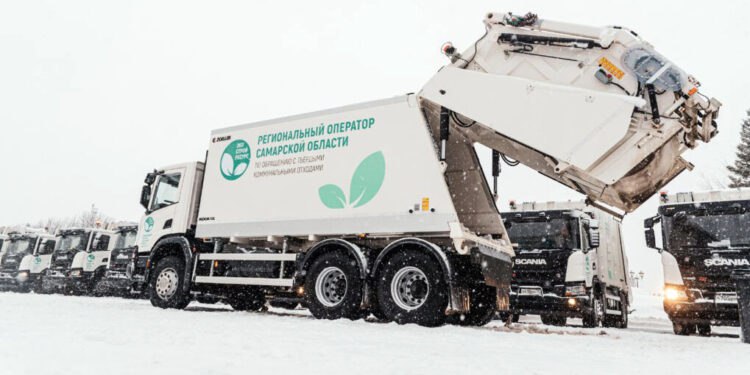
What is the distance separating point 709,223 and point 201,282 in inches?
347

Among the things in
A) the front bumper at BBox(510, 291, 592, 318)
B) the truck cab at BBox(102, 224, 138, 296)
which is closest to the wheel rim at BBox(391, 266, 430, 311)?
the front bumper at BBox(510, 291, 592, 318)

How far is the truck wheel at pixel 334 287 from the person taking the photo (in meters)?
7.41

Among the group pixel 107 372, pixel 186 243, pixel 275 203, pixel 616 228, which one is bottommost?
pixel 107 372

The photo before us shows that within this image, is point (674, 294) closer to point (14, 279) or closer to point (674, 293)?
point (674, 293)

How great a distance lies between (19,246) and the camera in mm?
20047

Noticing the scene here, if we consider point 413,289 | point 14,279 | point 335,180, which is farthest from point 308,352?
point 14,279

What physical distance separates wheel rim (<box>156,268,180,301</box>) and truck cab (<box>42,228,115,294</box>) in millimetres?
7840

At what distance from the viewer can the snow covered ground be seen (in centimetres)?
338

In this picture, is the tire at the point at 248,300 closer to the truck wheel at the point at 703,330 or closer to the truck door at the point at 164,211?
the truck door at the point at 164,211

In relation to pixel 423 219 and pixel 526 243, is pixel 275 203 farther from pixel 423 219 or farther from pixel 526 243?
pixel 526 243

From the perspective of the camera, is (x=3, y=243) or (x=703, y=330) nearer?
(x=703, y=330)

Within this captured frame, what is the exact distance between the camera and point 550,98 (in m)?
6.61

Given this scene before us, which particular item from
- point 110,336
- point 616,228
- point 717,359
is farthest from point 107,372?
point 616,228

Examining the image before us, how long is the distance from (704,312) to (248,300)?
7.81 meters
